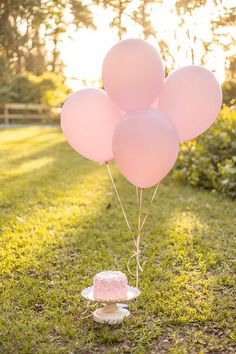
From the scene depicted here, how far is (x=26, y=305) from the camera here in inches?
137

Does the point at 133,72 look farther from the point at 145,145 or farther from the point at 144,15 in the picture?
the point at 144,15

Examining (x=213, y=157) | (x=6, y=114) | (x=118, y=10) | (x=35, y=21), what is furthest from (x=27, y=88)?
(x=118, y=10)

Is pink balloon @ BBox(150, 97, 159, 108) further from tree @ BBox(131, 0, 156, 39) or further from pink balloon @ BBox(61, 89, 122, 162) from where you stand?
tree @ BBox(131, 0, 156, 39)

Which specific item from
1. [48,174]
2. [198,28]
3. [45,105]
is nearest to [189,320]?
[198,28]

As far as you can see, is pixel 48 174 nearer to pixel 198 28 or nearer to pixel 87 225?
pixel 87 225

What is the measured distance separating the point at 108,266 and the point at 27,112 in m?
19.1

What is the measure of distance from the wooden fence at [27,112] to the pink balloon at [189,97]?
18.9 meters

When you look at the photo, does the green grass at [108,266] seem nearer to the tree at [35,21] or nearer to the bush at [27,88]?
the tree at [35,21]

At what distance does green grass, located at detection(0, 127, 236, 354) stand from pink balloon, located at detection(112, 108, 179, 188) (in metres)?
0.92

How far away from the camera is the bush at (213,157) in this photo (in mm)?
7368

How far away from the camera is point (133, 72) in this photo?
9.64ft

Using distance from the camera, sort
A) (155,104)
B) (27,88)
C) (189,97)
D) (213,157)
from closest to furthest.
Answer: (189,97) → (155,104) → (213,157) → (27,88)

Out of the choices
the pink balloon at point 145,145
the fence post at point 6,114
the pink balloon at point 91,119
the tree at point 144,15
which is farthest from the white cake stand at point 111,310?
the fence post at point 6,114

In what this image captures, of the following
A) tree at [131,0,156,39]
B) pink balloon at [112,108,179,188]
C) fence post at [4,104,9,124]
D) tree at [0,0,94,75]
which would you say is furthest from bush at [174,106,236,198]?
fence post at [4,104,9,124]
